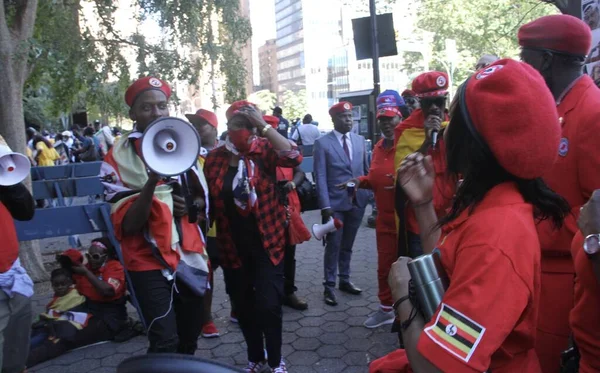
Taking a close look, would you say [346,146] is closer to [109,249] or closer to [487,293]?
[109,249]

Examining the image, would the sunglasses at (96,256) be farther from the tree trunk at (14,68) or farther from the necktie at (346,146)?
the necktie at (346,146)

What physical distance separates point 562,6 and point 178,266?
5389 mm

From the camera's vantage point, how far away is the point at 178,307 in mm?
3117

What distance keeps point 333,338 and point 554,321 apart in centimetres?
275

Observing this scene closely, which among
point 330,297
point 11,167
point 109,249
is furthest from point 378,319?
point 11,167

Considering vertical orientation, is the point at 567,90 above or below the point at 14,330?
above

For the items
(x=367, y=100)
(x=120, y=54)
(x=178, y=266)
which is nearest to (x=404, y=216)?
(x=178, y=266)

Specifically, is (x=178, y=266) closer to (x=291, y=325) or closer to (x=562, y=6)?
(x=291, y=325)

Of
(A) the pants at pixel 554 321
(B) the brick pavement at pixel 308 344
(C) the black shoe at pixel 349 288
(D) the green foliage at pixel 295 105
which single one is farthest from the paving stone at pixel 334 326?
(D) the green foliage at pixel 295 105

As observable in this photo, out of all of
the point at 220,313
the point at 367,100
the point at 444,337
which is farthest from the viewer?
the point at 367,100

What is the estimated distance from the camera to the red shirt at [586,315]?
158cm

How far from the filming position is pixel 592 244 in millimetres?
1446

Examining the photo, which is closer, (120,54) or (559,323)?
(559,323)

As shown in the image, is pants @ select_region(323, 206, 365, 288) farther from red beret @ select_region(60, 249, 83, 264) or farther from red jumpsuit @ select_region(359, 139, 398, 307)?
red beret @ select_region(60, 249, 83, 264)
